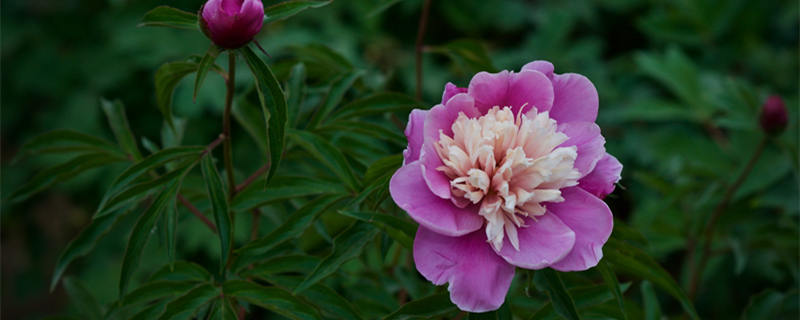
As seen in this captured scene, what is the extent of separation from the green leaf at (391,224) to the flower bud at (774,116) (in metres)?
0.74

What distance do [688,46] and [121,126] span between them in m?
1.78

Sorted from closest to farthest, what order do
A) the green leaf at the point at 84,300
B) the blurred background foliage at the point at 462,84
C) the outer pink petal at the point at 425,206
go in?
the outer pink petal at the point at 425,206
the green leaf at the point at 84,300
the blurred background foliage at the point at 462,84

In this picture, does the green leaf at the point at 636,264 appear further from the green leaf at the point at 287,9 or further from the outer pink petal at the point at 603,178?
the green leaf at the point at 287,9

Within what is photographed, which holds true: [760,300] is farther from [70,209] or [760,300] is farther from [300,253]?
[70,209]

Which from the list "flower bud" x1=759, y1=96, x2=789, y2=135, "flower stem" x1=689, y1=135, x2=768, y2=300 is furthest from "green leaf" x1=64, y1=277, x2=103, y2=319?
"flower bud" x1=759, y1=96, x2=789, y2=135

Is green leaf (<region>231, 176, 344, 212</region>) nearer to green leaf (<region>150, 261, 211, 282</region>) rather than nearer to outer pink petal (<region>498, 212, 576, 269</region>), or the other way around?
green leaf (<region>150, 261, 211, 282</region>)

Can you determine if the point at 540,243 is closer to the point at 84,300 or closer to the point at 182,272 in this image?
the point at 182,272

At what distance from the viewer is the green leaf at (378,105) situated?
82 centimetres

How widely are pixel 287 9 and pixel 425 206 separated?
227 millimetres

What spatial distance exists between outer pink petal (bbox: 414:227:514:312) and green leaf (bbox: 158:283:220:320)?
0.82 ft

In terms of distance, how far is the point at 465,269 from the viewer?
59 centimetres

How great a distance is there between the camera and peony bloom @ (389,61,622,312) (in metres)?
0.58

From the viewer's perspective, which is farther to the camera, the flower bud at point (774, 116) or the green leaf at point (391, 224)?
the flower bud at point (774, 116)

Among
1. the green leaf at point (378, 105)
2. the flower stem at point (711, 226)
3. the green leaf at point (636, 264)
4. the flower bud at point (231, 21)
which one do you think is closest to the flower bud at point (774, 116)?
the flower stem at point (711, 226)
